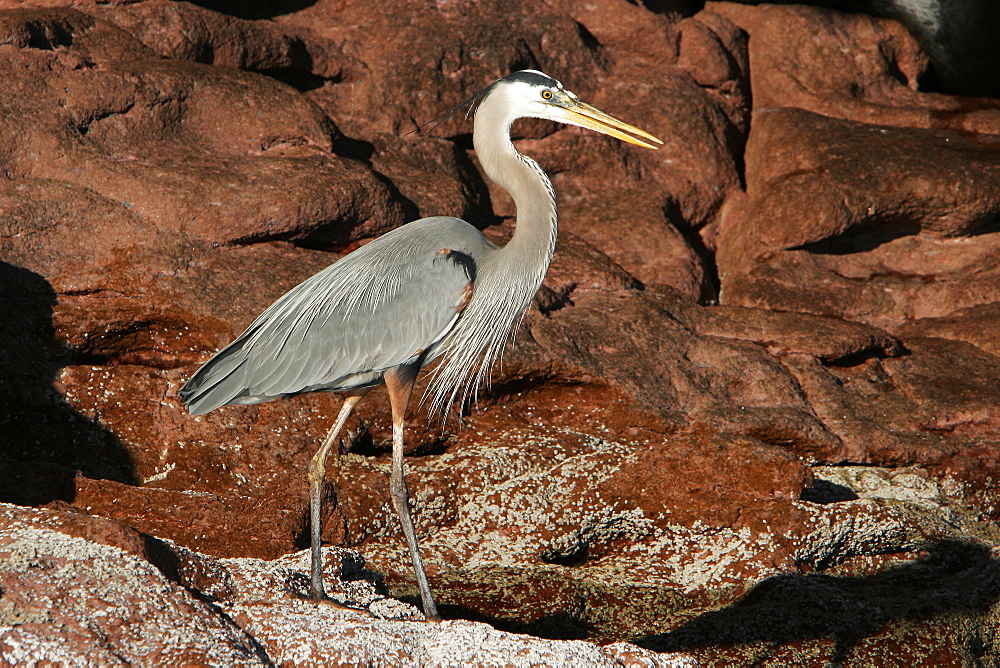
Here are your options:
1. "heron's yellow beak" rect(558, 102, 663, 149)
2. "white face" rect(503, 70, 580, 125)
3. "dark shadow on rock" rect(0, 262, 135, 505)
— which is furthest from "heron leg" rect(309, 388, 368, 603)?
"heron's yellow beak" rect(558, 102, 663, 149)

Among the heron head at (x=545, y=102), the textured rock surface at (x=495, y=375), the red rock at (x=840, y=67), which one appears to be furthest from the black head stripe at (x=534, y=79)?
the red rock at (x=840, y=67)

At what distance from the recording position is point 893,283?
7.97 m

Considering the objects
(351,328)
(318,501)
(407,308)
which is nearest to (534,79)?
(407,308)

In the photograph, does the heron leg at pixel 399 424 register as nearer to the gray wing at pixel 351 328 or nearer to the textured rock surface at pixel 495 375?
the gray wing at pixel 351 328

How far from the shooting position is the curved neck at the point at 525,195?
502 centimetres

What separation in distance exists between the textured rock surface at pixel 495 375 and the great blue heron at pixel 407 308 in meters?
0.79

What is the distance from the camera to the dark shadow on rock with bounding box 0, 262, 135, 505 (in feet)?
17.8

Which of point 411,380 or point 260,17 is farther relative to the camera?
point 260,17

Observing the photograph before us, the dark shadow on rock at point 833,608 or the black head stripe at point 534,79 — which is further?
the black head stripe at point 534,79

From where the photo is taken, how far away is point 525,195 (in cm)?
503

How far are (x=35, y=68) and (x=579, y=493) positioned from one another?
432cm

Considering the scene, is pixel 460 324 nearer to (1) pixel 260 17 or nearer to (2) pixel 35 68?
(2) pixel 35 68

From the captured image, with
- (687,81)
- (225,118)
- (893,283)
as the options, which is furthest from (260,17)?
(893,283)

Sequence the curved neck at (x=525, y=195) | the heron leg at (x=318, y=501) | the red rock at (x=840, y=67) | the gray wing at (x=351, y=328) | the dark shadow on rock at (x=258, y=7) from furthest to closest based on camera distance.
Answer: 1. the red rock at (x=840, y=67)
2. the dark shadow on rock at (x=258, y=7)
3. the curved neck at (x=525, y=195)
4. the gray wing at (x=351, y=328)
5. the heron leg at (x=318, y=501)
